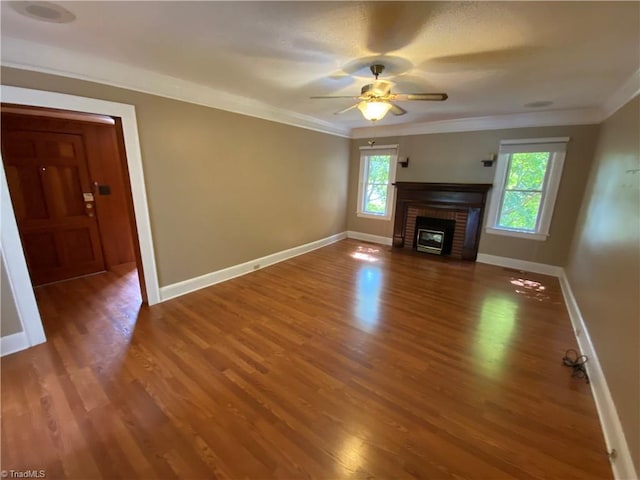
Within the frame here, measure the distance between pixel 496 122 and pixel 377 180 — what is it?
231cm

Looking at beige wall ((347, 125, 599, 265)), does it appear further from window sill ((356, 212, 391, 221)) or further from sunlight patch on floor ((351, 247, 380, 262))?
sunlight patch on floor ((351, 247, 380, 262))

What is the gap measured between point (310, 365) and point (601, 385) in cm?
213

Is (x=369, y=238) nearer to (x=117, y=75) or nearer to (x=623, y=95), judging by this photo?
(x=623, y=95)

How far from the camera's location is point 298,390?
6.40 feet

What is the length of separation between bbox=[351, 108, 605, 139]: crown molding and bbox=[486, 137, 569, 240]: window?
26cm

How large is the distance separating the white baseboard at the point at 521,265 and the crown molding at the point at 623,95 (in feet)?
7.26

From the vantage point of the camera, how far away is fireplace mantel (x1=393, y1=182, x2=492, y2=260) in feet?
15.5

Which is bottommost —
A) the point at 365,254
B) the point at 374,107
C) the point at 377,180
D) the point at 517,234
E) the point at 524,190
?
the point at 365,254

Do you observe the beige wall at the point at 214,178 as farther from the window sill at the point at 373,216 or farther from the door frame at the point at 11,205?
the window sill at the point at 373,216

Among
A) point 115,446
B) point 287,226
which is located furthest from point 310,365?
point 287,226

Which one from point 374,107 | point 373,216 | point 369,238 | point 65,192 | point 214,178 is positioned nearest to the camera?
point 374,107

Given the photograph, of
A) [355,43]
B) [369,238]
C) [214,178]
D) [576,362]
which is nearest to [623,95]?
[576,362]

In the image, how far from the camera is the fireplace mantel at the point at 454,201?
186 inches

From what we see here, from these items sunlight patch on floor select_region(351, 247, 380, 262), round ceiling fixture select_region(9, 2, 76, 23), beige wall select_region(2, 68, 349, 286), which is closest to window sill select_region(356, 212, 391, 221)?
sunlight patch on floor select_region(351, 247, 380, 262)
